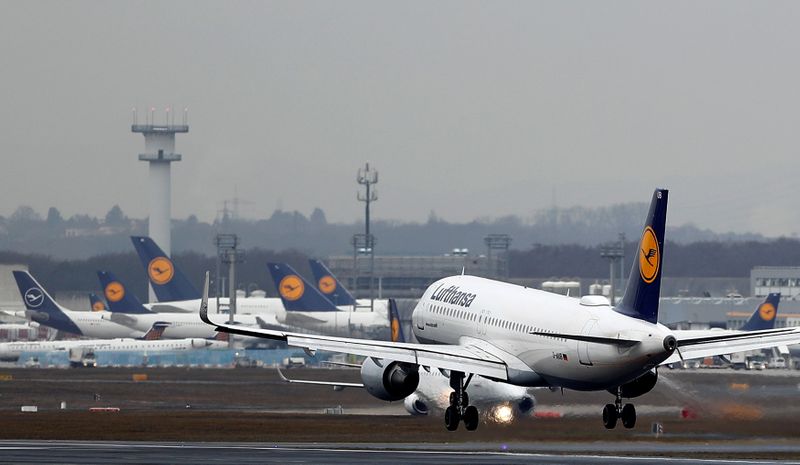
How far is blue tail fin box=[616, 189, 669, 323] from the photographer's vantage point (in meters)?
55.2

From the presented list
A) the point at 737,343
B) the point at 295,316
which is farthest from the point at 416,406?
the point at 295,316

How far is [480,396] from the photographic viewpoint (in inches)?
3305

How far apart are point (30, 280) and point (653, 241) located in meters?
127

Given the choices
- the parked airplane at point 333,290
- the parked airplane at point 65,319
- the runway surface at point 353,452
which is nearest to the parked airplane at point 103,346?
the parked airplane at point 65,319

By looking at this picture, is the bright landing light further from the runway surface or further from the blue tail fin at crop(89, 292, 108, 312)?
the blue tail fin at crop(89, 292, 108, 312)

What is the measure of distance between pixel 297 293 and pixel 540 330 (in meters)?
115

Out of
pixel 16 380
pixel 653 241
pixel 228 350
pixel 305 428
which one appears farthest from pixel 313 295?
pixel 653 241

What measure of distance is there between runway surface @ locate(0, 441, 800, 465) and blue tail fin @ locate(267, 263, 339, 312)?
95.4m

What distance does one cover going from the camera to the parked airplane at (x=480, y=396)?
80.8 meters

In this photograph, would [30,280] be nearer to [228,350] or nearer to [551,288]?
[228,350]

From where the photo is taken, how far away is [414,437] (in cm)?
7869

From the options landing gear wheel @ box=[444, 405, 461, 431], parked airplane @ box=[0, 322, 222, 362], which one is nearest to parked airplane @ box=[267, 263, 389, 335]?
parked airplane @ box=[0, 322, 222, 362]

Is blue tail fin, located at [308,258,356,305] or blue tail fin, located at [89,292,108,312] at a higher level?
blue tail fin, located at [308,258,356,305]

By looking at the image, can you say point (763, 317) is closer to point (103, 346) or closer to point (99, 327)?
point (103, 346)
